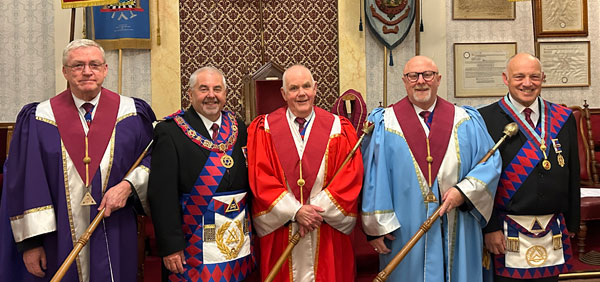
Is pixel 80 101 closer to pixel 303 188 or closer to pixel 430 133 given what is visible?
pixel 303 188

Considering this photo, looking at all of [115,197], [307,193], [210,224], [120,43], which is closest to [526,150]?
[307,193]

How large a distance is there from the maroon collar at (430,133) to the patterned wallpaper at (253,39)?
12.9 feet

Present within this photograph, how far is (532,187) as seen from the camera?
10.1 ft

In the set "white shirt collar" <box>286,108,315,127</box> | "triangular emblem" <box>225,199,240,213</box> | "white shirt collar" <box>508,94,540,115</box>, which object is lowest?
"triangular emblem" <box>225,199,240,213</box>

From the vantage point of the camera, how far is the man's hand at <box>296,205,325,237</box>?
289 centimetres

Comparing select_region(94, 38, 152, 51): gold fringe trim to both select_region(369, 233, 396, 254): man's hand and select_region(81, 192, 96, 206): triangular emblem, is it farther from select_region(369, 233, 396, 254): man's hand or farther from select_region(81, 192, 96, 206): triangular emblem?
select_region(369, 233, 396, 254): man's hand

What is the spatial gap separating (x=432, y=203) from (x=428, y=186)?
3.9 inches

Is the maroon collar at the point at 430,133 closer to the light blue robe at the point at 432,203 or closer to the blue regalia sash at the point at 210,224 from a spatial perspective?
the light blue robe at the point at 432,203

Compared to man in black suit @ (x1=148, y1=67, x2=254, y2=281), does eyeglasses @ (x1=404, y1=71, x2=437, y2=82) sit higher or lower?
higher

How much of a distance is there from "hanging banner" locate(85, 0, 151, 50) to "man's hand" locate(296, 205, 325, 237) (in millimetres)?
4518

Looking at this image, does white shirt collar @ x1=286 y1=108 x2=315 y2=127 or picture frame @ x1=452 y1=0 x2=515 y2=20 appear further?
picture frame @ x1=452 y1=0 x2=515 y2=20

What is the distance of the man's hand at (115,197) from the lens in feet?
9.12

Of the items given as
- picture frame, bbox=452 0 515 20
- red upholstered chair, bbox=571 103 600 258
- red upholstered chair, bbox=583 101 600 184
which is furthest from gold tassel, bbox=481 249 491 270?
picture frame, bbox=452 0 515 20

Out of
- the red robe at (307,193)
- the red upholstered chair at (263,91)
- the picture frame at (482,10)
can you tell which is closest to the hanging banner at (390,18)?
the picture frame at (482,10)
